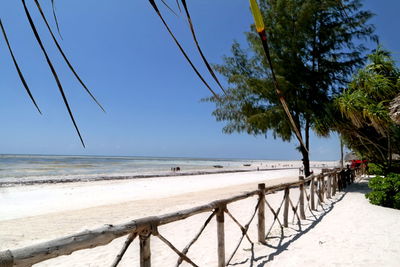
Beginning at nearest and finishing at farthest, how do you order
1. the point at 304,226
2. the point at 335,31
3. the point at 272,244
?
1. the point at 272,244
2. the point at 304,226
3. the point at 335,31

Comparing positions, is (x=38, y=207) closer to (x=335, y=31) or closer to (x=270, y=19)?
(x=270, y=19)

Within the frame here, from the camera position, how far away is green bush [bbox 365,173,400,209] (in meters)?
8.09

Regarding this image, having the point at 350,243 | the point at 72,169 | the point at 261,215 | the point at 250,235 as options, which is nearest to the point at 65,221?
the point at 250,235

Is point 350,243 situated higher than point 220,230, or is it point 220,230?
point 220,230

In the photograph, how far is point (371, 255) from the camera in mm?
4598

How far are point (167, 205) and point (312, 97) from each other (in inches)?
378

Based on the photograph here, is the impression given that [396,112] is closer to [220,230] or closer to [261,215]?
[261,215]

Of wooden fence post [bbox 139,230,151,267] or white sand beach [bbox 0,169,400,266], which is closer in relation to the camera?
wooden fence post [bbox 139,230,151,267]

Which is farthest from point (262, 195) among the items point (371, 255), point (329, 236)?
point (371, 255)

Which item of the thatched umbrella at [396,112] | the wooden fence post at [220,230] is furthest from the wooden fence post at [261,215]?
the thatched umbrella at [396,112]

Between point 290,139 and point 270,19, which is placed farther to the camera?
point 290,139

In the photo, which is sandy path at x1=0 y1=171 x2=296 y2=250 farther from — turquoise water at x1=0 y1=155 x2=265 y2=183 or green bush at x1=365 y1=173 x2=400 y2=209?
turquoise water at x1=0 y1=155 x2=265 y2=183

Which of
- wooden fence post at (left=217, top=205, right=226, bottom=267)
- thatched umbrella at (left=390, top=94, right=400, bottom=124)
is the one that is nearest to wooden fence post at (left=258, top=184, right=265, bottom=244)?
wooden fence post at (left=217, top=205, right=226, bottom=267)

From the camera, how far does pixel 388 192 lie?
829cm
